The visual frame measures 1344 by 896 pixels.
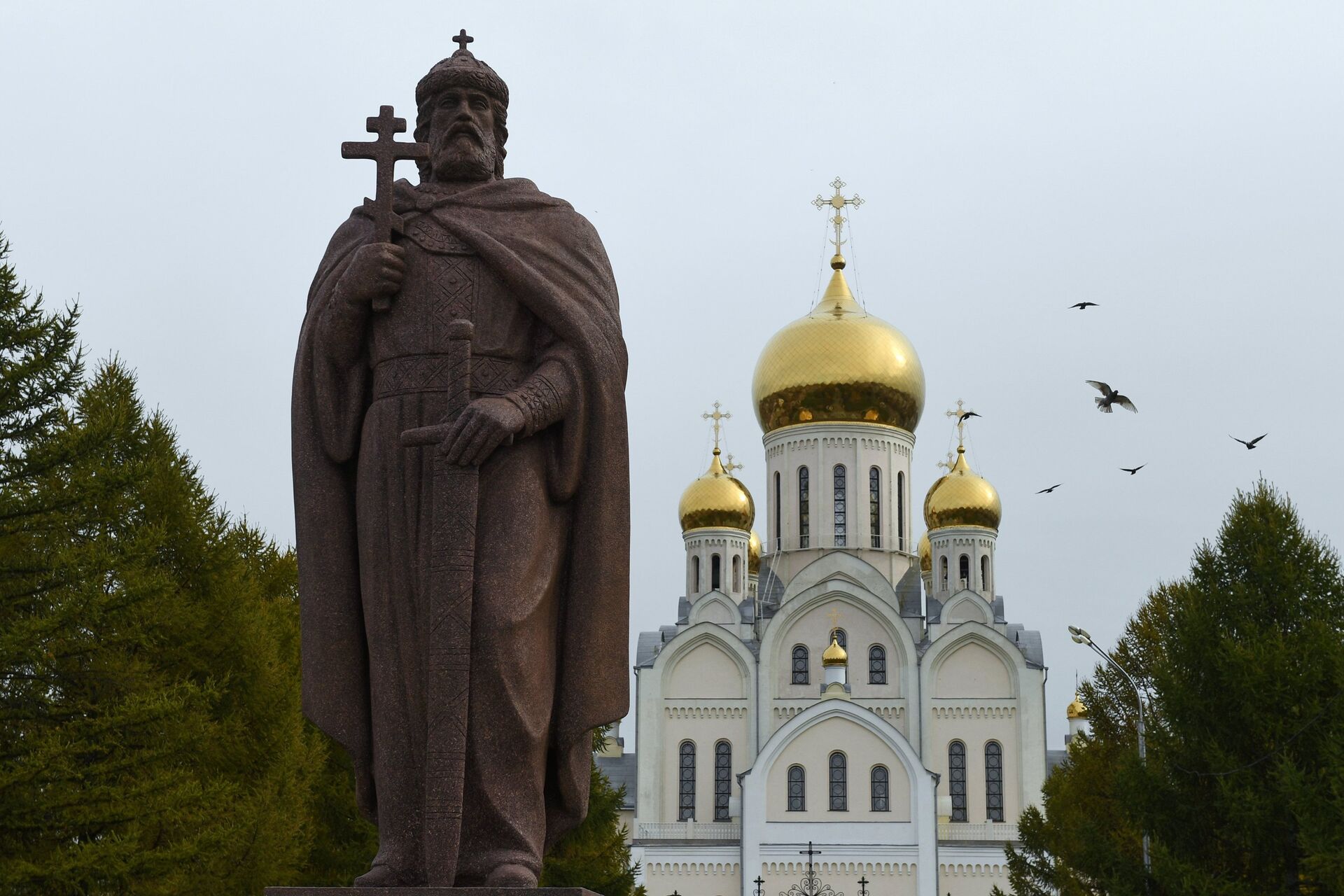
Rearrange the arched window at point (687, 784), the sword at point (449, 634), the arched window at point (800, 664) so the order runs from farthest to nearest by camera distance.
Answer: the arched window at point (800, 664) → the arched window at point (687, 784) → the sword at point (449, 634)

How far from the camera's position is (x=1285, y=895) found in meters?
17.9

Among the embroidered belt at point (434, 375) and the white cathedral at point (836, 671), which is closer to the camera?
the embroidered belt at point (434, 375)

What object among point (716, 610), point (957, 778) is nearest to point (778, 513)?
point (716, 610)

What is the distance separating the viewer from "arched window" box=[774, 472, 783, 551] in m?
55.0

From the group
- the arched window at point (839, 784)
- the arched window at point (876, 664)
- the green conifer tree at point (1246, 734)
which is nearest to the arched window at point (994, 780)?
the arched window at point (876, 664)

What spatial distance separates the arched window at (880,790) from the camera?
47062 millimetres

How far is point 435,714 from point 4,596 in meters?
12.1

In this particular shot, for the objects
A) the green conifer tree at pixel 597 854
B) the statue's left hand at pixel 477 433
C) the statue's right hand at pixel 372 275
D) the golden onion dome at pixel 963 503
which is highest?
the golden onion dome at pixel 963 503

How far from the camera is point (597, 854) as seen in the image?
76.3 feet

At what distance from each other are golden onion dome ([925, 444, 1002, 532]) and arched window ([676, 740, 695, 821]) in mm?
9915

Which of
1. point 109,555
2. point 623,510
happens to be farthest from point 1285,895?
point 623,510

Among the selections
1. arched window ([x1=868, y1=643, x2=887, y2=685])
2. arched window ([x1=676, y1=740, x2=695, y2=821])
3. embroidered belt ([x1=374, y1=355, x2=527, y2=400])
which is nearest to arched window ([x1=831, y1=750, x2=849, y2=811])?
arched window ([x1=868, y1=643, x2=887, y2=685])

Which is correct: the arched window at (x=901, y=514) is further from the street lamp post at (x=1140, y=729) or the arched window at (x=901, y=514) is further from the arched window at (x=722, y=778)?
the street lamp post at (x=1140, y=729)

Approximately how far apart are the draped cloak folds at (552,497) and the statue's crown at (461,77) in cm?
38
